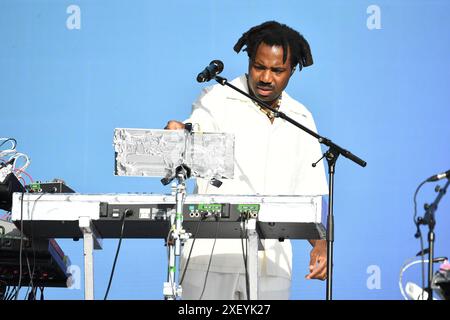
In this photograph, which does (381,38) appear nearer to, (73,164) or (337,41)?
(337,41)

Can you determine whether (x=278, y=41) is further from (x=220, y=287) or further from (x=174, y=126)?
(x=220, y=287)

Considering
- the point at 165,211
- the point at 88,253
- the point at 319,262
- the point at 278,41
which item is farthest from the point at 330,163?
the point at 88,253

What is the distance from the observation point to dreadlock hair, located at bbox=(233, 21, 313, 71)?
5863 mm

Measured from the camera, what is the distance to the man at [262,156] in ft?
17.7

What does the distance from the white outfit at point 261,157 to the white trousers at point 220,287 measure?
0.03 m

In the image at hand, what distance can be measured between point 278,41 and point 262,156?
60 cm

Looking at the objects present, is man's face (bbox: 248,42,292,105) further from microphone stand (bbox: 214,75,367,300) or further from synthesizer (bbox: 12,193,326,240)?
synthesizer (bbox: 12,193,326,240)

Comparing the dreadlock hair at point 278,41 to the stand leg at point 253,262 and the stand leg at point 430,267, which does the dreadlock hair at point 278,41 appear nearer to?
the stand leg at point 253,262

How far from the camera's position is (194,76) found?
6.93 metres

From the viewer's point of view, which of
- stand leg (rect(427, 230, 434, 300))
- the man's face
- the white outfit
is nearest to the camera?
stand leg (rect(427, 230, 434, 300))

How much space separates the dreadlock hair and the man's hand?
0.97 metres

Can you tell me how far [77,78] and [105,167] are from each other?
0.56m

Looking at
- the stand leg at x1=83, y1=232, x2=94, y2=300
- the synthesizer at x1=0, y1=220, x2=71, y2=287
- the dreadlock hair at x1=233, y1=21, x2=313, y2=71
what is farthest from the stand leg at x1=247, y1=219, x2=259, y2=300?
the dreadlock hair at x1=233, y1=21, x2=313, y2=71

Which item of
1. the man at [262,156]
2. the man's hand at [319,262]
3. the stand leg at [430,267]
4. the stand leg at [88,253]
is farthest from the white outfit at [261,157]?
the stand leg at [430,267]
